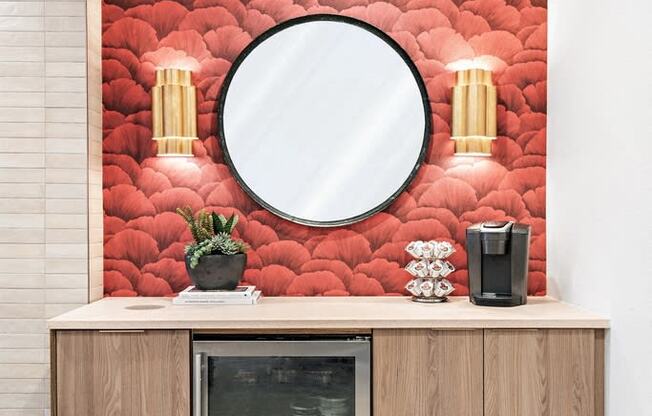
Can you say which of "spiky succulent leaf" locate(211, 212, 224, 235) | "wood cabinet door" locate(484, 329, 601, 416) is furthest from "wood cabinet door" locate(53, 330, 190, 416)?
"wood cabinet door" locate(484, 329, 601, 416)

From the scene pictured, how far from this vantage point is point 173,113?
2820 mm

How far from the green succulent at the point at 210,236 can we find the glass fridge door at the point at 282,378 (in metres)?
0.46

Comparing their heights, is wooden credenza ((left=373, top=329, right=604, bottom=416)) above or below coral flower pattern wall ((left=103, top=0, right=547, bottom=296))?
below

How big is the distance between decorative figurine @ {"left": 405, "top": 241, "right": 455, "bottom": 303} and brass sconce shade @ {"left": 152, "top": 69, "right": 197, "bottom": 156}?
107 centimetres

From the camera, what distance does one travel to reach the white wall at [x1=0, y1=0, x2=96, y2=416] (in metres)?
2.72

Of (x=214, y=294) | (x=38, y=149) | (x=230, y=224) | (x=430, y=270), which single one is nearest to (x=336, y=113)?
(x=230, y=224)

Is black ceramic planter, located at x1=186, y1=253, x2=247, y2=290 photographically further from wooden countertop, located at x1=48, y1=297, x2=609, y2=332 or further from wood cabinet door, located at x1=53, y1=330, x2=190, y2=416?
wood cabinet door, located at x1=53, y1=330, x2=190, y2=416

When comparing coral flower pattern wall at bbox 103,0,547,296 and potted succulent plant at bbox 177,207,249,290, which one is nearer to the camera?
potted succulent plant at bbox 177,207,249,290

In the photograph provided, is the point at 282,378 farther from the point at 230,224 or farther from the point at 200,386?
the point at 230,224

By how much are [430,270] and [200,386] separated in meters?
1.04

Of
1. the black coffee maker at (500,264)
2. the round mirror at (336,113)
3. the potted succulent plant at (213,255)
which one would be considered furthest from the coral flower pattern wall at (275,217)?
the black coffee maker at (500,264)

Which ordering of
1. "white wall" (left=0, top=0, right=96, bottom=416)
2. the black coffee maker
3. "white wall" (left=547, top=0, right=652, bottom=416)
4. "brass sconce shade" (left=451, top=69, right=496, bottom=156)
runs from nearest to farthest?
1. "white wall" (left=547, top=0, right=652, bottom=416)
2. the black coffee maker
3. "white wall" (left=0, top=0, right=96, bottom=416)
4. "brass sconce shade" (left=451, top=69, right=496, bottom=156)

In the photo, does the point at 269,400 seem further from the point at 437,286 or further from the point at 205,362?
the point at 437,286

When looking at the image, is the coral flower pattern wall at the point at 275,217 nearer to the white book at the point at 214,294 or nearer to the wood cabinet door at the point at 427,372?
the white book at the point at 214,294
